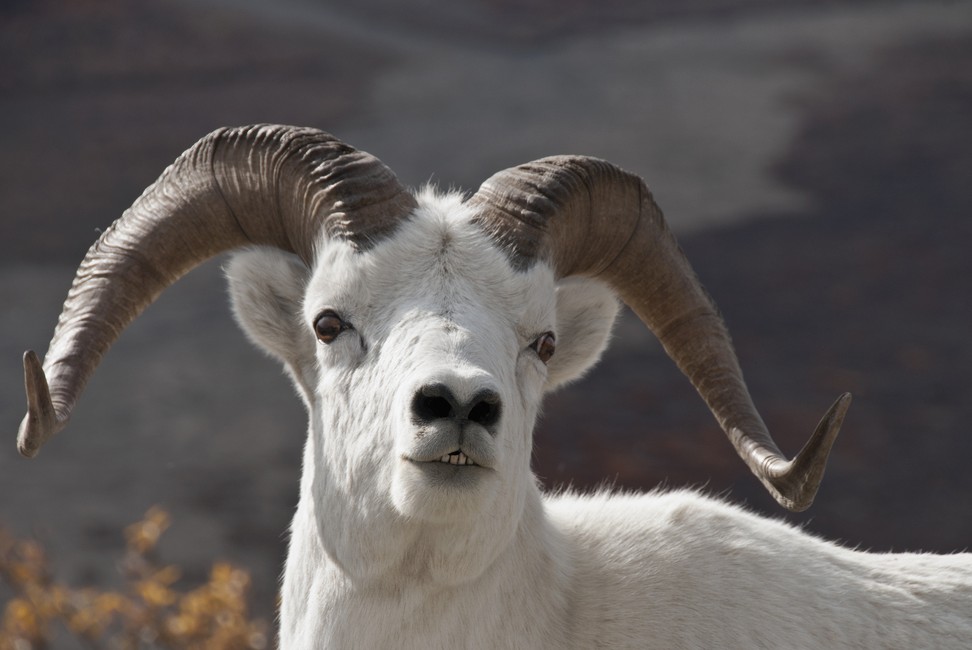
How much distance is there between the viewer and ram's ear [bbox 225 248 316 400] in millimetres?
4496

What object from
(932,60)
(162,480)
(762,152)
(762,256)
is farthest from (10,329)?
(932,60)

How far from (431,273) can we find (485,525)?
0.85 metres

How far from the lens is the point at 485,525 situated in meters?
3.89

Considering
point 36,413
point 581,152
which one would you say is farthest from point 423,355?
point 581,152

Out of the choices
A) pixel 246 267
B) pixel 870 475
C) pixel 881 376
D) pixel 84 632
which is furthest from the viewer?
pixel 881 376

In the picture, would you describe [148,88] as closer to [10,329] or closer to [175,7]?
[175,7]

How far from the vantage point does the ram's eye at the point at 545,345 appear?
4272 millimetres

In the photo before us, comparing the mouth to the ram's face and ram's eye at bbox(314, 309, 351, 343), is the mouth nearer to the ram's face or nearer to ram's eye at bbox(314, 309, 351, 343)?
the ram's face

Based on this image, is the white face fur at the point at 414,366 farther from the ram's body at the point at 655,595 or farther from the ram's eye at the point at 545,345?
the ram's body at the point at 655,595

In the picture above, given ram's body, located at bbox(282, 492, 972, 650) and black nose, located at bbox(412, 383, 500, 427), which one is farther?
ram's body, located at bbox(282, 492, 972, 650)

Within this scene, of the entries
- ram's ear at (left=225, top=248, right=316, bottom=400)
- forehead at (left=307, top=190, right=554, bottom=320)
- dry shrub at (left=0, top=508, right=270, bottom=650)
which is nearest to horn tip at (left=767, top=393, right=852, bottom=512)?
forehead at (left=307, top=190, right=554, bottom=320)

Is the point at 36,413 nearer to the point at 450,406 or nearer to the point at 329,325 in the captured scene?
the point at 329,325

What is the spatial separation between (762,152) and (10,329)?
394 inches

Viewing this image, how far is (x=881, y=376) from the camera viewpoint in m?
13.6
